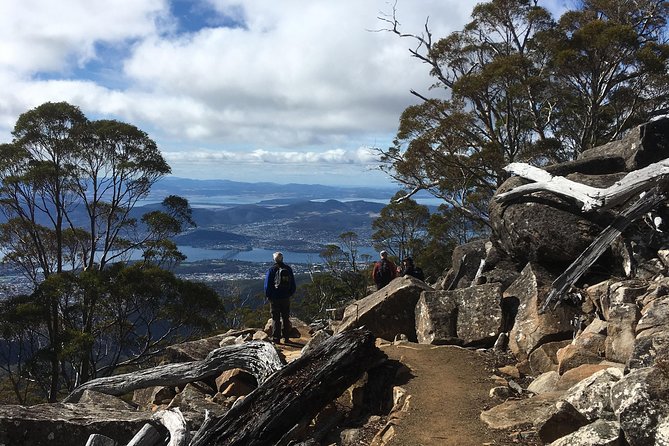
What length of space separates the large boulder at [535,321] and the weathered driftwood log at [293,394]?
2.08 metres

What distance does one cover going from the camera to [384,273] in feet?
40.7

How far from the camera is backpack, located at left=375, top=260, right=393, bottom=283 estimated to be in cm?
1235

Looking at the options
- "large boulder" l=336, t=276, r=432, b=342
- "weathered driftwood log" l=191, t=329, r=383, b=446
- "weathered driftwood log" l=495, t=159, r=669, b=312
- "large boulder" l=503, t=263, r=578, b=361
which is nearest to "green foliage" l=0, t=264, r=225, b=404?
"large boulder" l=336, t=276, r=432, b=342

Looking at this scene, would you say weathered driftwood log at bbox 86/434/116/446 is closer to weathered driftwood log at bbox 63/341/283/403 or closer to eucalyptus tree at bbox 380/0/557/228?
weathered driftwood log at bbox 63/341/283/403

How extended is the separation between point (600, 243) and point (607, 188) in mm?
1046

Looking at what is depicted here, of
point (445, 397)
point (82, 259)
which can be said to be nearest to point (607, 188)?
point (445, 397)

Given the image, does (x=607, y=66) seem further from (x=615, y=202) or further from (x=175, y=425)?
(x=175, y=425)

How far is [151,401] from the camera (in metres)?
8.74

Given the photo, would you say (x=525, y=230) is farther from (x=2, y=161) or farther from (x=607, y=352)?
(x=2, y=161)

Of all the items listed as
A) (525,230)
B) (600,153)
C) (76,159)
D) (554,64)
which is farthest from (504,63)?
(76,159)

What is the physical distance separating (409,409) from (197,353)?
5756 mm

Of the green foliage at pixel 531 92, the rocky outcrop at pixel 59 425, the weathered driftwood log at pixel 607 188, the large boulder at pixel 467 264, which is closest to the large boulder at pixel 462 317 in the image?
the weathered driftwood log at pixel 607 188

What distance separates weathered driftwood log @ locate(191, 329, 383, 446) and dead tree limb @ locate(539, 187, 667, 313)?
2861 millimetres

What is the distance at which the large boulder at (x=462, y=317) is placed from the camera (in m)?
7.82
